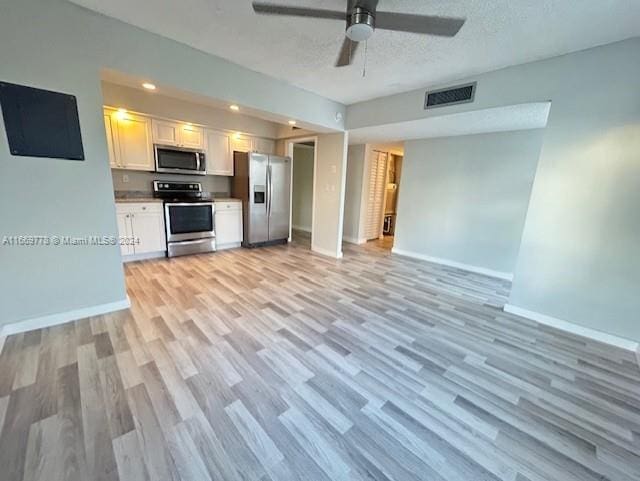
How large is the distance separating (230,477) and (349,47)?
282 cm

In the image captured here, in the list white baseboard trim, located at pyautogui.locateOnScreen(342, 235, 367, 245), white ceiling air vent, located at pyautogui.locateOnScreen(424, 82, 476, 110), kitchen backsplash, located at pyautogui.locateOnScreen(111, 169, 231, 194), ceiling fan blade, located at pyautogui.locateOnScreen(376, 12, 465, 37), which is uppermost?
white ceiling air vent, located at pyautogui.locateOnScreen(424, 82, 476, 110)

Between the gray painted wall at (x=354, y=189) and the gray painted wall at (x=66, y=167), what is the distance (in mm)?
3928

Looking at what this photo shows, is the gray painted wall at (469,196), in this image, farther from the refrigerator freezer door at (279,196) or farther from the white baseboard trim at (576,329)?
the refrigerator freezer door at (279,196)

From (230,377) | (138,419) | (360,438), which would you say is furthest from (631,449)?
(138,419)

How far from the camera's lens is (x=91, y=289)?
246 centimetres

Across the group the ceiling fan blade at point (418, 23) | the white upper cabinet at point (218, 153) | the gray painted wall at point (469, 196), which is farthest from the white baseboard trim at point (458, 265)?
the white upper cabinet at point (218, 153)

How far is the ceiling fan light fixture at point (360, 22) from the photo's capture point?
1568 millimetres

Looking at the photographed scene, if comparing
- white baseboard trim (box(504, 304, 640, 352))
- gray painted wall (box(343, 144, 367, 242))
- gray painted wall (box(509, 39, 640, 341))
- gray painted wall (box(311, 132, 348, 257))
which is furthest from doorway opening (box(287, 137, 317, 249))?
Answer: gray painted wall (box(509, 39, 640, 341))

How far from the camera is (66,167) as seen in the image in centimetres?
220

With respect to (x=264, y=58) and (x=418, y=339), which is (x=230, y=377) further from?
(x=264, y=58)

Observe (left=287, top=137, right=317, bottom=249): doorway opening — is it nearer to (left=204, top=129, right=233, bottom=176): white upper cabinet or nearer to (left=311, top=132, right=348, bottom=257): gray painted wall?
(left=311, top=132, right=348, bottom=257): gray painted wall

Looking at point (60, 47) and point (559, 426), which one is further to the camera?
point (60, 47)

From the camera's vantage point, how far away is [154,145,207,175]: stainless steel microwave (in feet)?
14.3

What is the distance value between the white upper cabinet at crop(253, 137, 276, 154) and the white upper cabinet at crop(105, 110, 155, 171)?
1.99 metres
